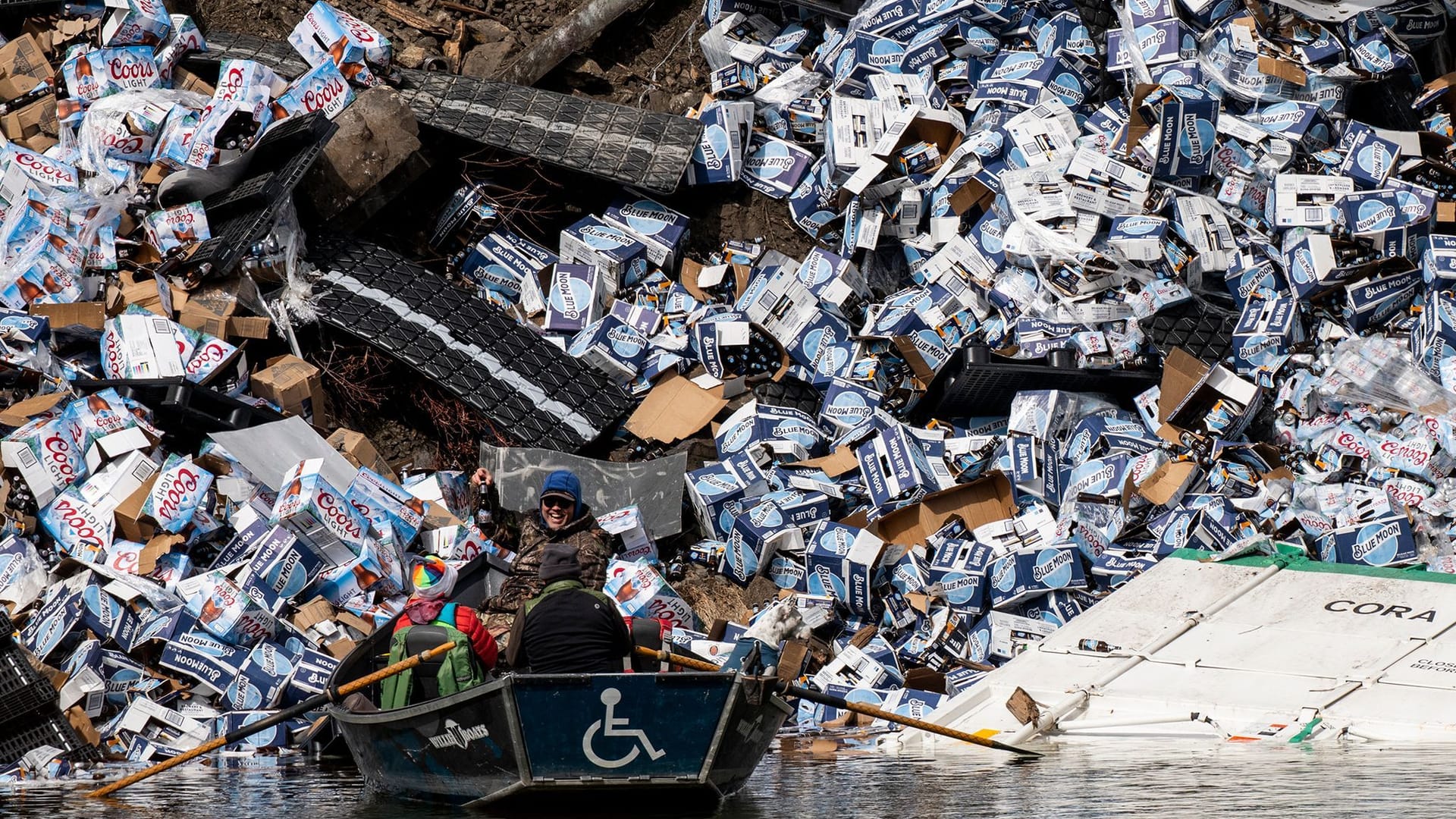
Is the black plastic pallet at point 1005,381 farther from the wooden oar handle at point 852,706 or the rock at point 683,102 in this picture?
the rock at point 683,102

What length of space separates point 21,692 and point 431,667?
2009mm

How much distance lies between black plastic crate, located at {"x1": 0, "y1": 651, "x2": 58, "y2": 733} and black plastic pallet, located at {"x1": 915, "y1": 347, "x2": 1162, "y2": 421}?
4.77 metres

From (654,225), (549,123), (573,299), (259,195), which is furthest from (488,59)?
(259,195)

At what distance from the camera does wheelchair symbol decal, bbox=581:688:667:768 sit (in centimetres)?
468

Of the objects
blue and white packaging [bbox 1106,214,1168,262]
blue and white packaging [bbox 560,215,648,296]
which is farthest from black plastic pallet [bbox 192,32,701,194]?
blue and white packaging [bbox 1106,214,1168,262]

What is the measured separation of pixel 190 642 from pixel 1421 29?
7.62 metres

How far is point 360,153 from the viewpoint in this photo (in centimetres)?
907

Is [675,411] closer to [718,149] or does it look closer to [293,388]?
[718,149]

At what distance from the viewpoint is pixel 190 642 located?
7.02m

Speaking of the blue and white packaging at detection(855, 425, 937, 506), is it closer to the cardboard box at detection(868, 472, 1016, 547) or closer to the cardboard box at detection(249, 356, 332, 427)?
the cardboard box at detection(868, 472, 1016, 547)

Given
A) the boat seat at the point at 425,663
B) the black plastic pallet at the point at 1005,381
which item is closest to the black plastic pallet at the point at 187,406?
the boat seat at the point at 425,663

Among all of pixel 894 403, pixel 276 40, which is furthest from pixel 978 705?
pixel 276 40

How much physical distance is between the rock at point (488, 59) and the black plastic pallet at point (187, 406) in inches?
121

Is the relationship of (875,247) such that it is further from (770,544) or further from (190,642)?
(190,642)
